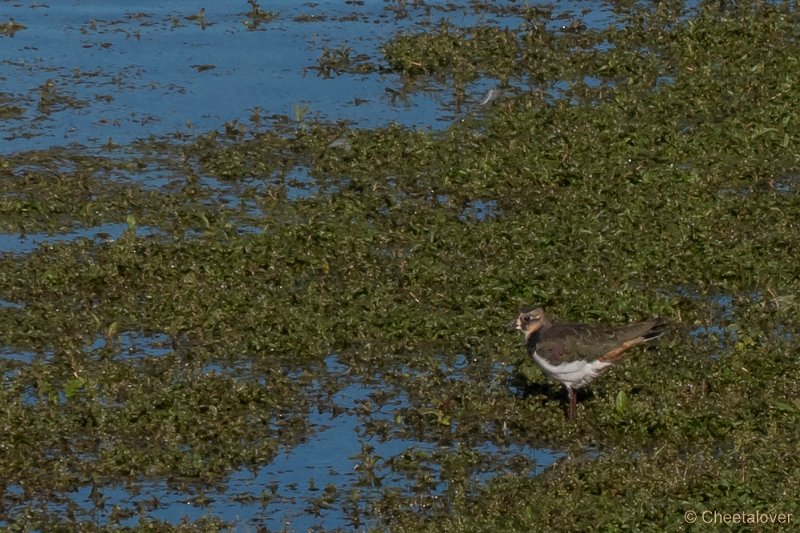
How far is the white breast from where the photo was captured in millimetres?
12117

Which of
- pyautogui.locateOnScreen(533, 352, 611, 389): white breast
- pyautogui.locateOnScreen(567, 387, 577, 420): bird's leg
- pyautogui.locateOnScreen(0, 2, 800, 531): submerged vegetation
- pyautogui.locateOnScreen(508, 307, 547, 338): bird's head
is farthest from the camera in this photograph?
pyautogui.locateOnScreen(508, 307, 547, 338): bird's head

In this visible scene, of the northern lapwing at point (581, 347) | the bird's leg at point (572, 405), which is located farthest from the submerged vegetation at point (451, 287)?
the northern lapwing at point (581, 347)

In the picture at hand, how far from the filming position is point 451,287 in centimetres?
1405

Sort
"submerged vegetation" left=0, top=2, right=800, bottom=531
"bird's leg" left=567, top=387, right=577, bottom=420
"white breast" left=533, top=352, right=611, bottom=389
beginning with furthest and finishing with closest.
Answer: "bird's leg" left=567, top=387, right=577, bottom=420 < "white breast" left=533, top=352, right=611, bottom=389 < "submerged vegetation" left=0, top=2, right=800, bottom=531

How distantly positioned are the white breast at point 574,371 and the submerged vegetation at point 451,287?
8.9 inches

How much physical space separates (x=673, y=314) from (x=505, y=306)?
51.5 inches

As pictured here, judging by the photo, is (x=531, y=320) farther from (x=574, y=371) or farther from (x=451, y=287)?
(x=451, y=287)

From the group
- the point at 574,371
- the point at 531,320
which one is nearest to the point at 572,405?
the point at 574,371

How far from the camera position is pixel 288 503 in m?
11.3

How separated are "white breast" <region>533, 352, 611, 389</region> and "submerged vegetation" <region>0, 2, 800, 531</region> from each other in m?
0.23

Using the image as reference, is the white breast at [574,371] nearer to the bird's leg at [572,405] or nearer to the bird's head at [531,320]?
the bird's leg at [572,405]

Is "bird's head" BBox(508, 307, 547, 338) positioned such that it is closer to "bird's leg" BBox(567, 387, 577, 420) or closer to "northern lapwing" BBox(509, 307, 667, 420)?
"northern lapwing" BBox(509, 307, 667, 420)

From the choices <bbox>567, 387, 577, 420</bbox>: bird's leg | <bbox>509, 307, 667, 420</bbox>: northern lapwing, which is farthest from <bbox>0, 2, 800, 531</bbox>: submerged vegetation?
<bbox>509, 307, 667, 420</bbox>: northern lapwing

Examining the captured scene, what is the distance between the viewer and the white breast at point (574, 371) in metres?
12.1
